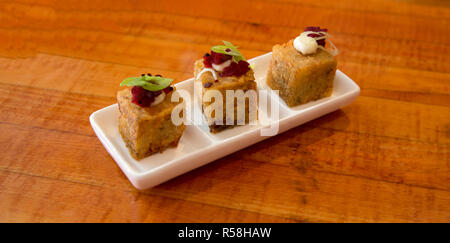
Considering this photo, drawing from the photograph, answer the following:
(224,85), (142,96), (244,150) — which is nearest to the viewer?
(142,96)

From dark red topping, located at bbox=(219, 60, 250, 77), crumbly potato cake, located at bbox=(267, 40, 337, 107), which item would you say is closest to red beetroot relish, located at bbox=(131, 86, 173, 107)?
dark red topping, located at bbox=(219, 60, 250, 77)

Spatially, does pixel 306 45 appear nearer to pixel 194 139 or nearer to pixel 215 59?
pixel 215 59

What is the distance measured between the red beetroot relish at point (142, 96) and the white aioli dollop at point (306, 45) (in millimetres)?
889

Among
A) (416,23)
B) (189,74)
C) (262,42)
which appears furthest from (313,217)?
(416,23)

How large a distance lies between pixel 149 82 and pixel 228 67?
0.43 m

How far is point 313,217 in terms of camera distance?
2.18 metres

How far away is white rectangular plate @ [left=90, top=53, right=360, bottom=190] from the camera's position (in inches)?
85.6

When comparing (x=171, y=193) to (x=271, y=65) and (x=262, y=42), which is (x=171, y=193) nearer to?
(x=271, y=65)

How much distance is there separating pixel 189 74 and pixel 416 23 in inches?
73.6

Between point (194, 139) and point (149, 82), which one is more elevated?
point (149, 82)

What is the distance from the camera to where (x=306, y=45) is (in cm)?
255

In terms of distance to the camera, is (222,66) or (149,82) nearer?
(149,82)

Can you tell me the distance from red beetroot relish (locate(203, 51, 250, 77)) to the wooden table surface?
0.44m

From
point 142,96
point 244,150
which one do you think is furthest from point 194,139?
point 142,96
